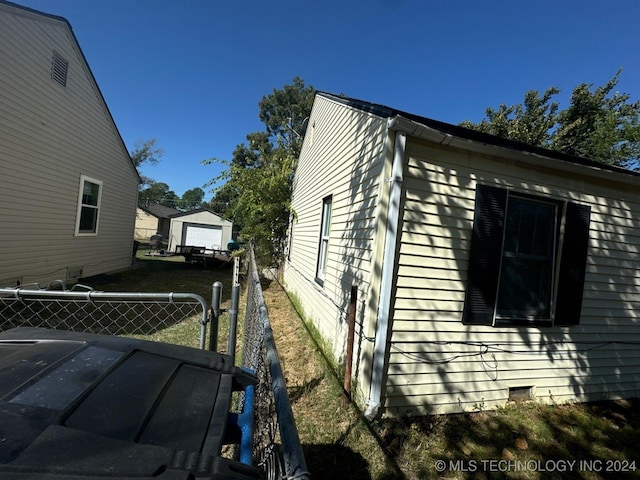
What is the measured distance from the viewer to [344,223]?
15.7 feet

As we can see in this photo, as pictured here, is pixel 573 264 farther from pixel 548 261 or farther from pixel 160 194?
pixel 160 194

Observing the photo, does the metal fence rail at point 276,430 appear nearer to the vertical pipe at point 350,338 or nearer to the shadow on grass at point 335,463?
the shadow on grass at point 335,463

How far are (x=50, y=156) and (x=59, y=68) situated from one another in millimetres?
2119

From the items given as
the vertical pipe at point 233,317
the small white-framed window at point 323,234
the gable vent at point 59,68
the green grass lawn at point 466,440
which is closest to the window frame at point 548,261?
the green grass lawn at point 466,440

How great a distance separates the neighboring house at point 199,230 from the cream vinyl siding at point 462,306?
25.2m

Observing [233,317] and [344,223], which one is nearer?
[233,317]

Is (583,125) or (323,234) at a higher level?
(583,125)

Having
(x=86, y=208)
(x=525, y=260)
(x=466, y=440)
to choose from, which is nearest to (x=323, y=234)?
(x=525, y=260)

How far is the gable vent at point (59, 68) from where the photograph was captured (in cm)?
747

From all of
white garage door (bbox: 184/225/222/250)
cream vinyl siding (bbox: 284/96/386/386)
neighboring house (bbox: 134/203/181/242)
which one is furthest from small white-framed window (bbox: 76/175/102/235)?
neighboring house (bbox: 134/203/181/242)

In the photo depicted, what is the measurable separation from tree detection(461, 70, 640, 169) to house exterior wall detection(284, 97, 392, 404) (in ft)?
59.3

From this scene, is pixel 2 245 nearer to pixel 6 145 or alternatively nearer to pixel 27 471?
pixel 6 145

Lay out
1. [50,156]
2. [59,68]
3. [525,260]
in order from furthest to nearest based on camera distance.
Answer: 1. [59,68]
2. [50,156]
3. [525,260]

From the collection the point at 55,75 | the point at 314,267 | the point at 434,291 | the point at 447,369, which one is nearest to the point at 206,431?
the point at 434,291
